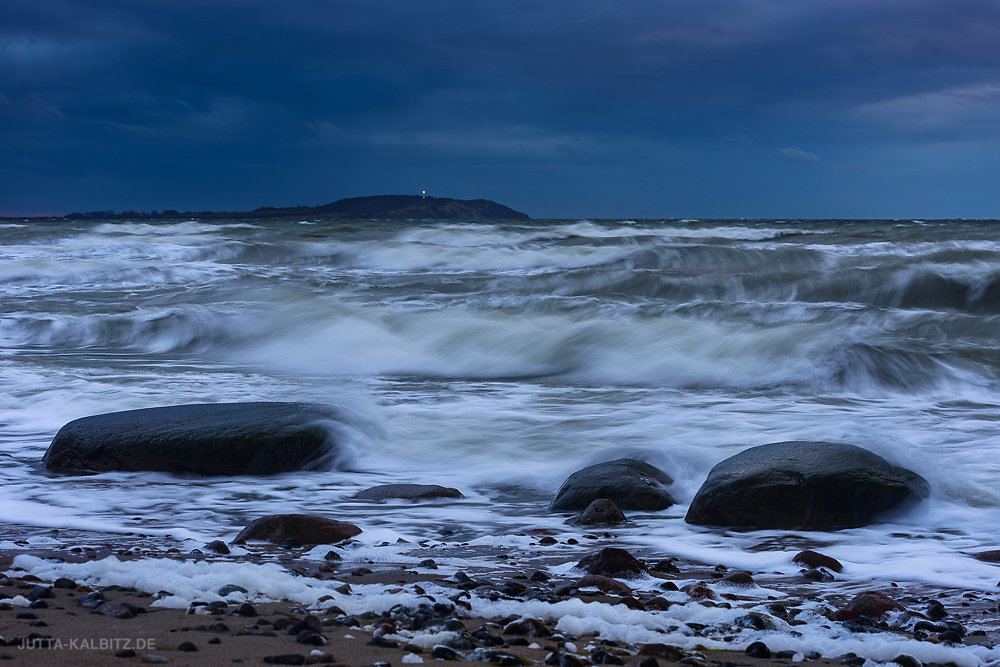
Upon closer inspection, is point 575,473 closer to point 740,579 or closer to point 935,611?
point 740,579

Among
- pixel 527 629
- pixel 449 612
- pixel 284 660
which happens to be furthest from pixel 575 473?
pixel 284 660

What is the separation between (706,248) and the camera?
70.9 feet

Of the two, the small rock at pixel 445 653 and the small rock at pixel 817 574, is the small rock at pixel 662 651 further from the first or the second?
the small rock at pixel 817 574

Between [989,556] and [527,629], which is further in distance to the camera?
[989,556]

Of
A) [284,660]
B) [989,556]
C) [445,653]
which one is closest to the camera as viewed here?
[284,660]

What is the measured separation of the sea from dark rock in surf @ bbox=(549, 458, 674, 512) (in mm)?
140

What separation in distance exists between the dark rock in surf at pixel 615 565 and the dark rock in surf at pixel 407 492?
5.00ft

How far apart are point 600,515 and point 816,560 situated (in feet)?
3.57

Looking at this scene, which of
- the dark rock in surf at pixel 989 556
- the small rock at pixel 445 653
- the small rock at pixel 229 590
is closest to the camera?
the small rock at pixel 445 653

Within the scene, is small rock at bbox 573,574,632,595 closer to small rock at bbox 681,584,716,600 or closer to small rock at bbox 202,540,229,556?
small rock at bbox 681,584,716,600

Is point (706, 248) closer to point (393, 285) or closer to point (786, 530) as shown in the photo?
point (393, 285)

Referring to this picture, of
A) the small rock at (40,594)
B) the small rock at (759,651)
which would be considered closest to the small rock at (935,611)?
the small rock at (759,651)

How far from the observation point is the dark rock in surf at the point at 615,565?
345 centimetres

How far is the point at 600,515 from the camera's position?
447cm
